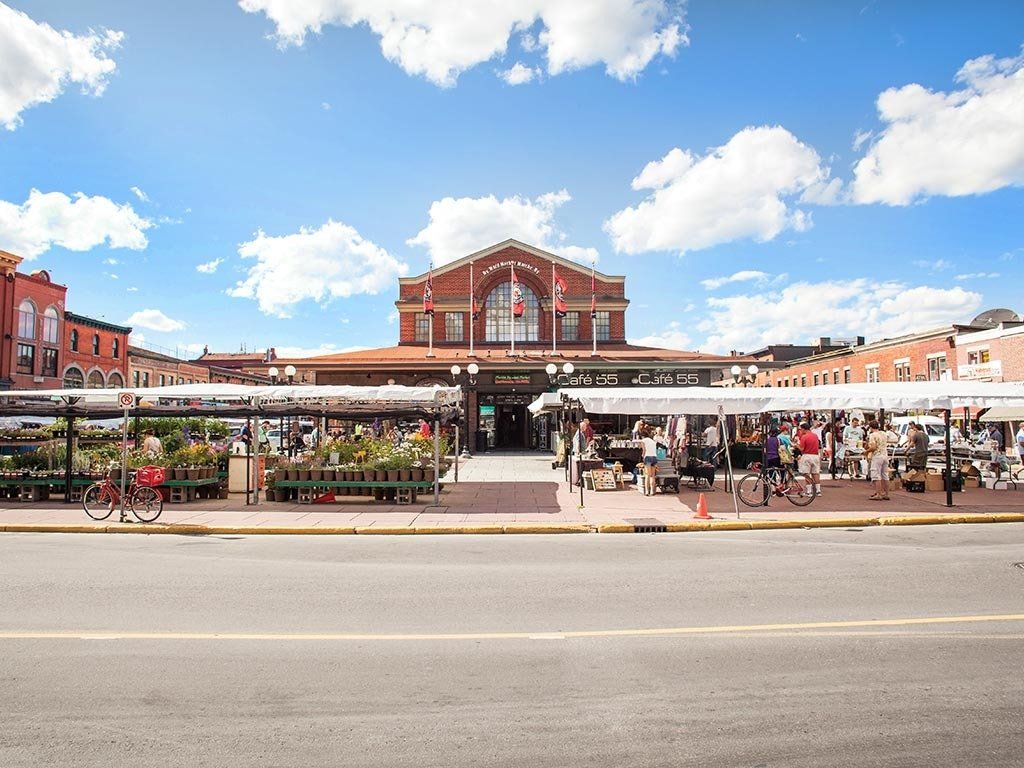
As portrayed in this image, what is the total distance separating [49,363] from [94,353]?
5.02 metres

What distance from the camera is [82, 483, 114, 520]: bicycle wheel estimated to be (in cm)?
1418

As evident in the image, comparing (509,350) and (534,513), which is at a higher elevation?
(509,350)

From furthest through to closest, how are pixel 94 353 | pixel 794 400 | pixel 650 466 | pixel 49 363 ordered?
1. pixel 94 353
2. pixel 49 363
3. pixel 650 466
4. pixel 794 400

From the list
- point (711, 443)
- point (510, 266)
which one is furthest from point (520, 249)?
point (711, 443)

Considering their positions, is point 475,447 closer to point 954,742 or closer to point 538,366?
point 538,366

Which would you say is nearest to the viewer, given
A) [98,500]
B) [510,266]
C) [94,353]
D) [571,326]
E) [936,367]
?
[98,500]

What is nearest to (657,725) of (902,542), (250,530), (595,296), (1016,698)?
(1016,698)

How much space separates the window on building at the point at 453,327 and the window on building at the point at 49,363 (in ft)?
110

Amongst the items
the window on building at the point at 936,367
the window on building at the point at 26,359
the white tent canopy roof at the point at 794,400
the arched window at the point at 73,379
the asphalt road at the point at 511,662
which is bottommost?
the asphalt road at the point at 511,662

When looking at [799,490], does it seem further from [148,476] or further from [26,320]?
[26,320]

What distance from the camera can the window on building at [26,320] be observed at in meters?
51.8

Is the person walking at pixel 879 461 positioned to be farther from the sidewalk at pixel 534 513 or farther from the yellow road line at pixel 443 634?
the yellow road line at pixel 443 634

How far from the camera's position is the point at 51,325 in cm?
5528

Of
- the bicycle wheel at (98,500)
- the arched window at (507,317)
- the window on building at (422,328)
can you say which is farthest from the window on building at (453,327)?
the bicycle wheel at (98,500)
